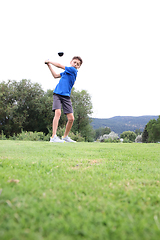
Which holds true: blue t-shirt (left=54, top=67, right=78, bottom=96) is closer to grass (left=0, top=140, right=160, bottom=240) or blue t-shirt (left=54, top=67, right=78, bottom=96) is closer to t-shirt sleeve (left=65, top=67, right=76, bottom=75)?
t-shirt sleeve (left=65, top=67, right=76, bottom=75)

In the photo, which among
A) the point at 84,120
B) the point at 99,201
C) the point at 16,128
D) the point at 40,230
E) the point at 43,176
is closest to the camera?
the point at 40,230

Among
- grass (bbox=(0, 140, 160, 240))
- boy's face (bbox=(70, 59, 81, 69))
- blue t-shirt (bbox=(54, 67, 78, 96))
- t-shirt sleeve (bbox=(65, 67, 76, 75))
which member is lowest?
grass (bbox=(0, 140, 160, 240))

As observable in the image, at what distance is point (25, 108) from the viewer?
24.3 m

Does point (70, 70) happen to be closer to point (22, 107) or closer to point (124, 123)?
point (22, 107)

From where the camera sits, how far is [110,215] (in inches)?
39.0

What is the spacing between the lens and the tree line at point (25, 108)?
2172 centimetres

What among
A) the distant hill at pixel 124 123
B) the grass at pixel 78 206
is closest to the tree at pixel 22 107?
the grass at pixel 78 206

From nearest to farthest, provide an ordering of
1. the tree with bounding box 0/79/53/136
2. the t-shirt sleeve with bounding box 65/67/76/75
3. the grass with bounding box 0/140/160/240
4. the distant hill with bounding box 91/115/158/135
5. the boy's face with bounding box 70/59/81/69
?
1. the grass with bounding box 0/140/160/240
2. the t-shirt sleeve with bounding box 65/67/76/75
3. the boy's face with bounding box 70/59/81/69
4. the tree with bounding box 0/79/53/136
5. the distant hill with bounding box 91/115/158/135

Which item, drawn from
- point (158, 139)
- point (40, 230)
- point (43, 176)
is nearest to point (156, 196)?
point (40, 230)

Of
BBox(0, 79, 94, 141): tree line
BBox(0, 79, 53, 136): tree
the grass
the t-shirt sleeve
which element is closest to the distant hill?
BBox(0, 79, 94, 141): tree line

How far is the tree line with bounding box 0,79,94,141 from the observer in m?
21.7

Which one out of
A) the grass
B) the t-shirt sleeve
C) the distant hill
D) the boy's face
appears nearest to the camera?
the grass

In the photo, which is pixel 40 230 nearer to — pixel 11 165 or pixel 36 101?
pixel 11 165

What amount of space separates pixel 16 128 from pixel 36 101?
4.75m
